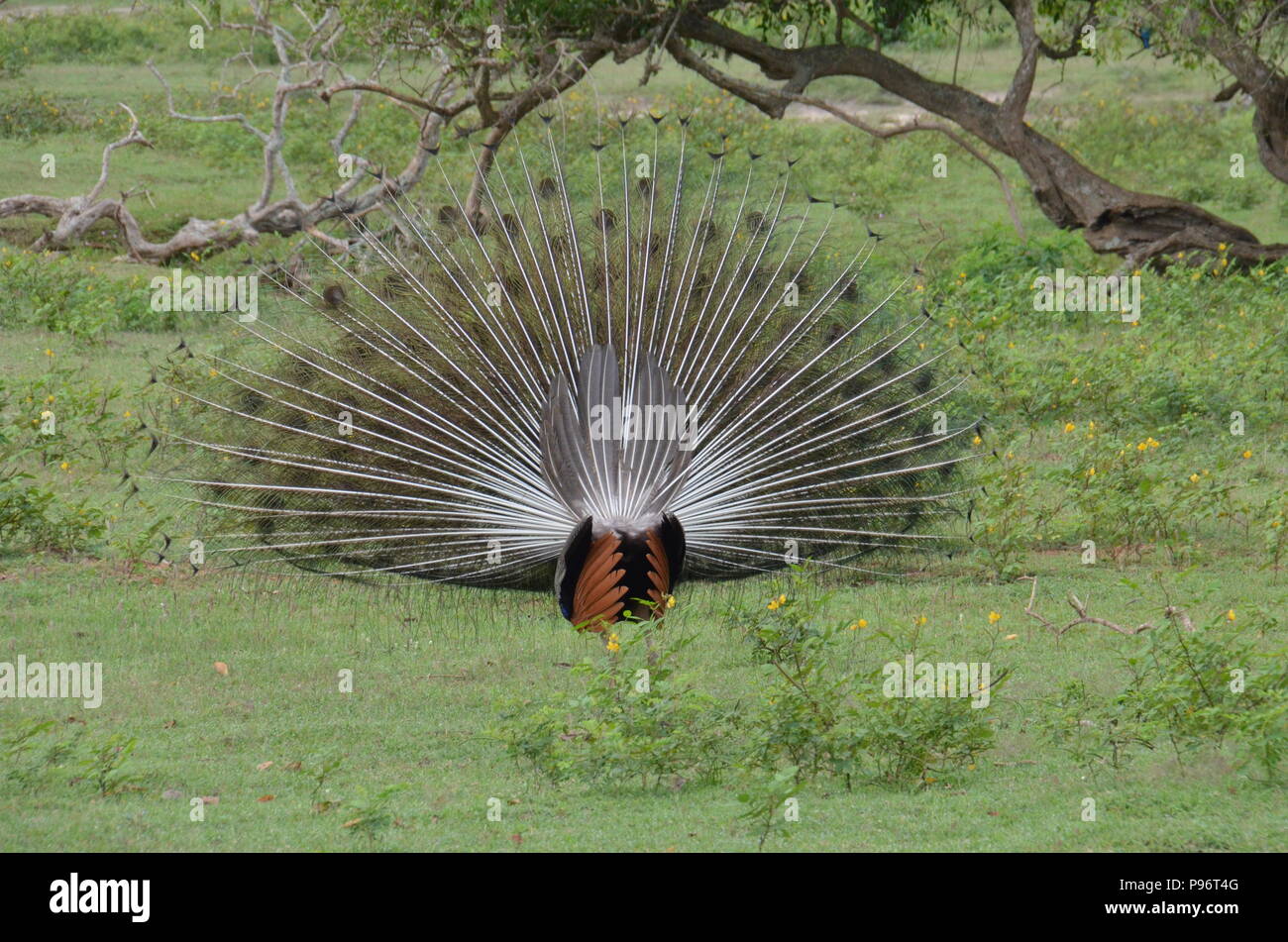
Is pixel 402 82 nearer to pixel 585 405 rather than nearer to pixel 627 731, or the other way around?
pixel 585 405

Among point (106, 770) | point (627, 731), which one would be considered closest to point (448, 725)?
point (627, 731)

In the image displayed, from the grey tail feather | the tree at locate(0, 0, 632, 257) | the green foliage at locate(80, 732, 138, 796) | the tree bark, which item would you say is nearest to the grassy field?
the green foliage at locate(80, 732, 138, 796)

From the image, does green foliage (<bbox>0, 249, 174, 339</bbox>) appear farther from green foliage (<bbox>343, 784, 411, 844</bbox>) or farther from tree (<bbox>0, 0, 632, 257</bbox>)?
green foliage (<bbox>343, 784, 411, 844</bbox>)

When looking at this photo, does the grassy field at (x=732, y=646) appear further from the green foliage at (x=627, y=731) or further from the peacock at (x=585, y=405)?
the peacock at (x=585, y=405)

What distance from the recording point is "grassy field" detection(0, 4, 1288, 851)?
5.18 metres

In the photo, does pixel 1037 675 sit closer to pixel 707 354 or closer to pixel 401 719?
pixel 707 354

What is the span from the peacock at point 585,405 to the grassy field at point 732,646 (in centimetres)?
27

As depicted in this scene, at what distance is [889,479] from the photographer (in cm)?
698

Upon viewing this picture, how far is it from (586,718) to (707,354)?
1920mm

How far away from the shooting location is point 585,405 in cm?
657

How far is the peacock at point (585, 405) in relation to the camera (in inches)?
255

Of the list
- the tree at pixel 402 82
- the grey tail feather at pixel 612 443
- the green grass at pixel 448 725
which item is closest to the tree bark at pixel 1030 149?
the tree at pixel 402 82

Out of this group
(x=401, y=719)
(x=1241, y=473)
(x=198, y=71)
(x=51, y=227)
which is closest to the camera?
(x=401, y=719)

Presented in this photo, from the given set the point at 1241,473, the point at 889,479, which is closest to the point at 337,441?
the point at 889,479
